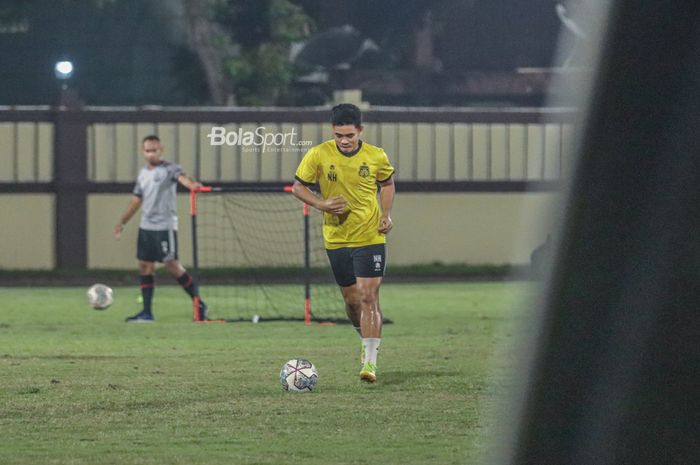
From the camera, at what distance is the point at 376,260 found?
1084 cm

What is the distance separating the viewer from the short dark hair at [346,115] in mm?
10461

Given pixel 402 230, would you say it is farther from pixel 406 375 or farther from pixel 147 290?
pixel 406 375

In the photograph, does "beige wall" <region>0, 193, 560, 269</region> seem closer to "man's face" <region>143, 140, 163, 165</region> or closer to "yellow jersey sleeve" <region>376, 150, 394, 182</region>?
"man's face" <region>143, 140, 163, 165</region>

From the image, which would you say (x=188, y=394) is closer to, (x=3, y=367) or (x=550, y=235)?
(x=3, y=367)

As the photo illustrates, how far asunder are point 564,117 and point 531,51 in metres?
36.8

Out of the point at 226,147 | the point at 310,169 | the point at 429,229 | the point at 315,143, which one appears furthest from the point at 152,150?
the point at 429,229

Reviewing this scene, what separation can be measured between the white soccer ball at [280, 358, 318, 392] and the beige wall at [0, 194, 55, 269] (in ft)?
51.5

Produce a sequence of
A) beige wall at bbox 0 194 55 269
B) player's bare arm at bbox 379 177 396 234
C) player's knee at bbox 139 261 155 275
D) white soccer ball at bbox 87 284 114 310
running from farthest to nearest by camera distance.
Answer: beige wall at bbox 0 194 55 269 → white soccer ball at bbox 87 284 114 310 → player's knee at bbox 139 261 155 275 → player's bare arm at bbox 379 177 396 234

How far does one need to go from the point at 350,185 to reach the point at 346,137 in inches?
14.5

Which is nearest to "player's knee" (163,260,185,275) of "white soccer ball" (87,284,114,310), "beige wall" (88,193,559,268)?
"white soccer ball" (87,284,114,310)

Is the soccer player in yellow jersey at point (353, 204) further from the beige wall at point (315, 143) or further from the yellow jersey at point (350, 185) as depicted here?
the beige wall at point (315, 143)

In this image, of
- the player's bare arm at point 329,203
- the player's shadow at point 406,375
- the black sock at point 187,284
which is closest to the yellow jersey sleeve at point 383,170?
the player's bare arm at point 329,203

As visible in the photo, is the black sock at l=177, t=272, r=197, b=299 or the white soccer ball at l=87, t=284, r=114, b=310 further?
the white soccer ball at l=87, t=284, r=114, b=310

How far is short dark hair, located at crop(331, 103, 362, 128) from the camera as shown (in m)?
10.5
